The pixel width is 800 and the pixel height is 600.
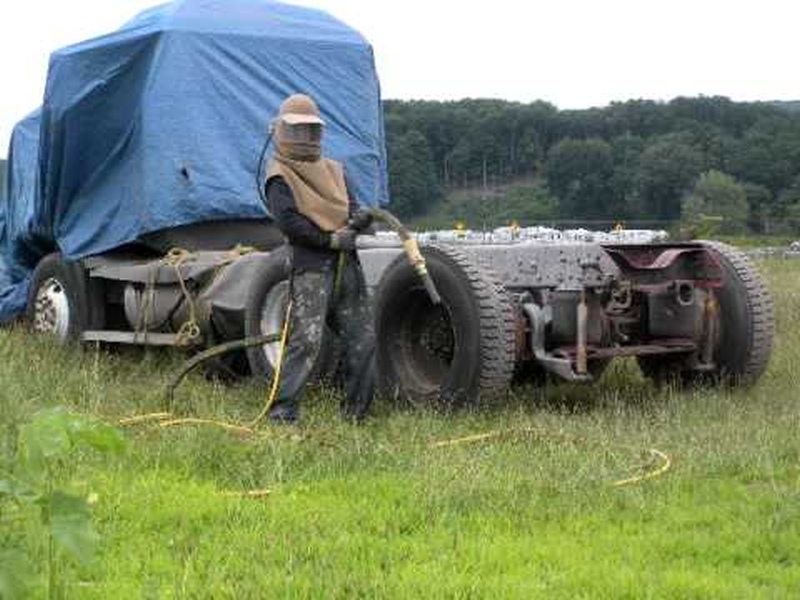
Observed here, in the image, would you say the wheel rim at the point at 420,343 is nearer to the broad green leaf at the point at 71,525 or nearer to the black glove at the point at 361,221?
the black glove at the point at 361,221

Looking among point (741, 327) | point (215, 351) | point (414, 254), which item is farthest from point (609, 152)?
point (414, 254)

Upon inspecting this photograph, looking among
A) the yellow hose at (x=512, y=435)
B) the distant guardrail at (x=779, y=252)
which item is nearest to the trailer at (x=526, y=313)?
the yellow hose at (x=512, y=435)

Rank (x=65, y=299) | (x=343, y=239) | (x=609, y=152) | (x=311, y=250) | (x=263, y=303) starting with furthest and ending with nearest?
(x=609, y=152) → (x=65, y=299) → (x=263, y=303) → (x=311, y=250) → (x=343, y=239)

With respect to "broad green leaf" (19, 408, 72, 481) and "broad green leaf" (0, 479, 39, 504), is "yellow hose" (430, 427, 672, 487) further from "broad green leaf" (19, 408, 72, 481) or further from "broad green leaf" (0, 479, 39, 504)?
"broad green leaf" (19, 408, 72, 481)

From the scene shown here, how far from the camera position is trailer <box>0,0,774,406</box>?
7777mm

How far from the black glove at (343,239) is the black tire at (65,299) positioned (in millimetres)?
3811

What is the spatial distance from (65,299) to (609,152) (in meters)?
10.1

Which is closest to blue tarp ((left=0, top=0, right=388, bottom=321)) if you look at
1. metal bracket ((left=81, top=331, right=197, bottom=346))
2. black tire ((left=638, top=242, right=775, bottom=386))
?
metal bracket ((left=81, top=331, right=197, bottom=346))

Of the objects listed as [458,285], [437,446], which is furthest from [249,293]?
[437,446]

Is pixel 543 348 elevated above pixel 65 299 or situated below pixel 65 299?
above

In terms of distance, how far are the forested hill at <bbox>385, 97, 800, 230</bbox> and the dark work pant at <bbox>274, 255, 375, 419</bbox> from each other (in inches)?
340

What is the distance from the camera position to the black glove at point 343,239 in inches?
292

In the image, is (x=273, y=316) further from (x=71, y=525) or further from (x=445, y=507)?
(x=71, y=525)

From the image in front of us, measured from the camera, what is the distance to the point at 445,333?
804cm
